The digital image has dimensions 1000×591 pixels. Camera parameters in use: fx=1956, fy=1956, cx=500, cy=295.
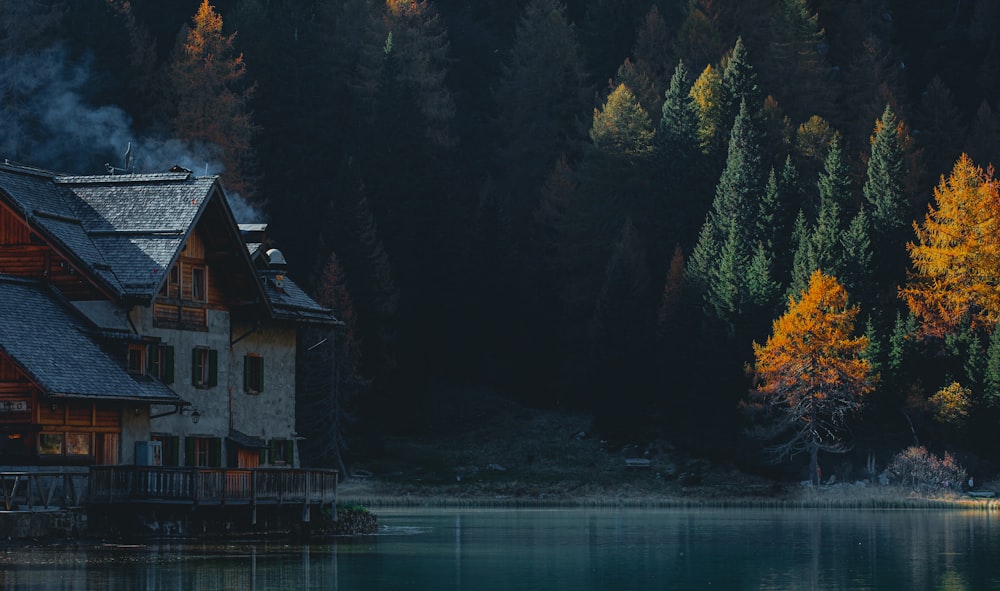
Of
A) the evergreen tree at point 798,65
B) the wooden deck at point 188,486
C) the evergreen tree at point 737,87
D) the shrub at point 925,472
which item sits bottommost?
the shrub at point 925,472

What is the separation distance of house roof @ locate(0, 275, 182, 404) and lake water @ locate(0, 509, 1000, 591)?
208 inches

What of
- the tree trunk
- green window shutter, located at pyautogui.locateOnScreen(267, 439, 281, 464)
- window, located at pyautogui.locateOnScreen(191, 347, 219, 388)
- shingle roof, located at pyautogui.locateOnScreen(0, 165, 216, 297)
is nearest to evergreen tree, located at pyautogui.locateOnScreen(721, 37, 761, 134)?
the tree trunk

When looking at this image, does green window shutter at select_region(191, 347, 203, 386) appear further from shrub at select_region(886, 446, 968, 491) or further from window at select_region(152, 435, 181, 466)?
shrub at select_region(886, 446, 968, 491)

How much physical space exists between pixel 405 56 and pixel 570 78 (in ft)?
43.4

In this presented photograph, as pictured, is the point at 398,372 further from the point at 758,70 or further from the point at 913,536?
the point at 913,536

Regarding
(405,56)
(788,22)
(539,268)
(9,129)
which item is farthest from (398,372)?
(788,22)

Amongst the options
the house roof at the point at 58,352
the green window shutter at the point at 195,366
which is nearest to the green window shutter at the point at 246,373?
the green window shutter at the point at 195,366

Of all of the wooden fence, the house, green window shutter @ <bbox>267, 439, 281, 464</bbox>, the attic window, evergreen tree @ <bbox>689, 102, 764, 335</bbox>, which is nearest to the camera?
→ the wooden fence

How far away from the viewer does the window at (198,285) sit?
6712cm

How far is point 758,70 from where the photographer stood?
137500mm

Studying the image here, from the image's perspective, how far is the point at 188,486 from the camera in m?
57.8

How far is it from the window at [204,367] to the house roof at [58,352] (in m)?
4.30

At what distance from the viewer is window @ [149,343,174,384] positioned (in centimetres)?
6506

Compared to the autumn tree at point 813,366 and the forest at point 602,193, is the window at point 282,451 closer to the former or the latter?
the forest at point 602,193
